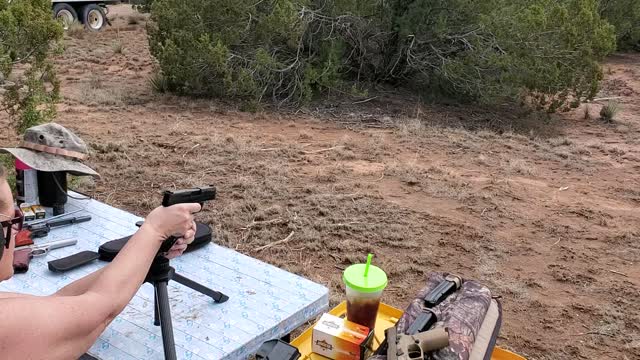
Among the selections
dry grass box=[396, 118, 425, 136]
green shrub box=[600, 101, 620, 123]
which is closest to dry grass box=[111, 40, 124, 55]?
dry grass box=[396, 118, 425, 136]

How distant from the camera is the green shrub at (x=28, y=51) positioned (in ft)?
11.6

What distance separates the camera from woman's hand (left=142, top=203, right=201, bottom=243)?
1.46 meters

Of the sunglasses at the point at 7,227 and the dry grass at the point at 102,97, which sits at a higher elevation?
the sunglasses at the point at 7,227

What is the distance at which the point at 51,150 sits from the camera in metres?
2.68

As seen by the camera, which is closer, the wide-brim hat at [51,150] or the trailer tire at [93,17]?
the wide-brim hat at [51,150]

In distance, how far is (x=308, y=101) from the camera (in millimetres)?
7758

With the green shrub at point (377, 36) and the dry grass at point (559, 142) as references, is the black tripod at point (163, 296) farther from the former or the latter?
the dry grass at point (559, 142)

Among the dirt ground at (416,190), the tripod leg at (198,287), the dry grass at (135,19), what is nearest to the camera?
the tripod leg at (198,287)

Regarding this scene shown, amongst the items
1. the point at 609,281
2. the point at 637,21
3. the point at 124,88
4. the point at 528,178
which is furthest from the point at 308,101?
the point at 637,21

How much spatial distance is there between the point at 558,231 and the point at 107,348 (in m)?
3.37

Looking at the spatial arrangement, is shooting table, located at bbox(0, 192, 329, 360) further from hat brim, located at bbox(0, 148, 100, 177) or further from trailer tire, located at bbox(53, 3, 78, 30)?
trailer tire, located at bbox(53, 3, 78, 30)

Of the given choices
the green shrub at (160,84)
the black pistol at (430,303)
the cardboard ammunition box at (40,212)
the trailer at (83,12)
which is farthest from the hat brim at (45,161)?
the trailer at (83,12)

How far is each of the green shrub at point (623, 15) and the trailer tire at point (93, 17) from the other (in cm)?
1141

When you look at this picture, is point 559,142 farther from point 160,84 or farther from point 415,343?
point 415,343
